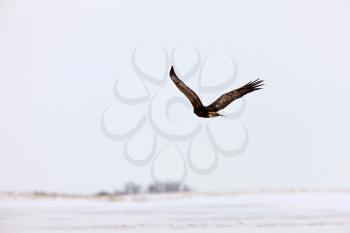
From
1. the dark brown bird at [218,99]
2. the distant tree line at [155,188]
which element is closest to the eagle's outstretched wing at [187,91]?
the dark brown bird at [218,99]

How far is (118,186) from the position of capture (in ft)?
12.3

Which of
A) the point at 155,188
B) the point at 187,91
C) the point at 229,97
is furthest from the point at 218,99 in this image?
the point at 155,188

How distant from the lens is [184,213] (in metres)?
3.79

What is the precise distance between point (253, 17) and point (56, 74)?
4.62 ft

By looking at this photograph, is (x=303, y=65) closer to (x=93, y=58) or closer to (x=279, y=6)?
(x=279, y=6)

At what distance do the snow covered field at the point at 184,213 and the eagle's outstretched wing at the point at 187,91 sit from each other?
0.65m

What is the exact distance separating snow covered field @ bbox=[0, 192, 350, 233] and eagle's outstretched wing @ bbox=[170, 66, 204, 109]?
65cm

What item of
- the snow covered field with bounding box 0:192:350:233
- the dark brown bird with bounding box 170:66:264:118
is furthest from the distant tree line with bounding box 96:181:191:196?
the dark brown bird with bounding box 170:66:264:118

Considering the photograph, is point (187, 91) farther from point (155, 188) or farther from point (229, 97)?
point (155, 188)

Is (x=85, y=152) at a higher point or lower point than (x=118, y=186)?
higher

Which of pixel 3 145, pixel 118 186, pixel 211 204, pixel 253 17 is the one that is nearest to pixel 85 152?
pixel 118 186

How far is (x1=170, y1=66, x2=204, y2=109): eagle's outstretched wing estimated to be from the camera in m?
3.37

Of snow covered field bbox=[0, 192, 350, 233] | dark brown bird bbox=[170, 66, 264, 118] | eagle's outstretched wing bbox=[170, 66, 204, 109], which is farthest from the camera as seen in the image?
snow covered field bbox=[0, 192, 350, 233]

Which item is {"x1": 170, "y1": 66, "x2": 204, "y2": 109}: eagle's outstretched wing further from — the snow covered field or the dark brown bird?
the snow covered field
